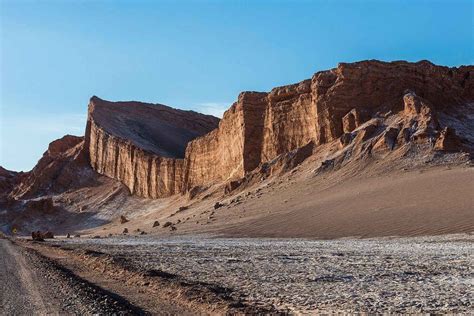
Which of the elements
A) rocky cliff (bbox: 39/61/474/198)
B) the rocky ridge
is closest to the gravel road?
the rocky ridge

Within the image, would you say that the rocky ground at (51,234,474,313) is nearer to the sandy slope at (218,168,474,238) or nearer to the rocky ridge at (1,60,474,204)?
the sandy slope at (218,168,474,238)

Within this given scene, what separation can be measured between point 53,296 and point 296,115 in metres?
42.4

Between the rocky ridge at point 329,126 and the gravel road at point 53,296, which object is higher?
the rocky ridge at point 329,126

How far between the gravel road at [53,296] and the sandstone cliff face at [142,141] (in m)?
52.5

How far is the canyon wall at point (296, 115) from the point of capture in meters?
47.6

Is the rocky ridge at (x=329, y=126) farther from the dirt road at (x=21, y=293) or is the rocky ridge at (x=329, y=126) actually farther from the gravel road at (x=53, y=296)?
the gravel road at (x=53, y=296)

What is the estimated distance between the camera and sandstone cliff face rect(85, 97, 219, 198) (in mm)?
69812

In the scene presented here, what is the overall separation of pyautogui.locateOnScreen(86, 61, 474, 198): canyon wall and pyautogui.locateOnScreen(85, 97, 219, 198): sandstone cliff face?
221mm

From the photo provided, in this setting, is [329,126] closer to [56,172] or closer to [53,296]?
[53,296]

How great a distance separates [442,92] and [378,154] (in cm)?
1087

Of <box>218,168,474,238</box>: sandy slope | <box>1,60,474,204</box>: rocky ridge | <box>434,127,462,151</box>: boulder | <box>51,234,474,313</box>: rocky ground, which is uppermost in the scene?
<box>1,60,474,204</box>: rocky ridge

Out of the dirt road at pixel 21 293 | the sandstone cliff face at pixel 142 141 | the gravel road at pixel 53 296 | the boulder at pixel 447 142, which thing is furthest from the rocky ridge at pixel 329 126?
the gravel road at pixel 53 296

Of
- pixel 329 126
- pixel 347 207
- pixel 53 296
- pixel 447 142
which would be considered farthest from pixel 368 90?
pixel 53 296

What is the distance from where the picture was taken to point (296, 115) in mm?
51500
